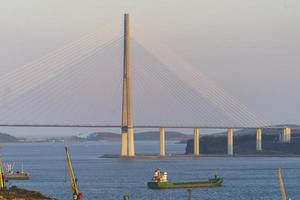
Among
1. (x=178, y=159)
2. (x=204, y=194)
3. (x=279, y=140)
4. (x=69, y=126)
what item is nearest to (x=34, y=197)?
(x=204, y=194)

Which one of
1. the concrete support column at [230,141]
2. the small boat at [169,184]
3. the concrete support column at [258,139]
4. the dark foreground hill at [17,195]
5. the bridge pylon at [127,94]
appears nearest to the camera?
the dark foreground hill at [17,195]

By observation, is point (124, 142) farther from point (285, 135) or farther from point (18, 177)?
point (285, 135)

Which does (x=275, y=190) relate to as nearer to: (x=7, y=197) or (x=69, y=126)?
(x=7, y=197)

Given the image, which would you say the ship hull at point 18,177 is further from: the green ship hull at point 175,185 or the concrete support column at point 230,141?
the concrete support column at point 230,141

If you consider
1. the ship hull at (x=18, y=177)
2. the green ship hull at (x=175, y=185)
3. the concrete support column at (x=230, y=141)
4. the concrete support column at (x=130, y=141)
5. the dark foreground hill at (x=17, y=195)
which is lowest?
the dark foreground hill at (x=17, y=195)

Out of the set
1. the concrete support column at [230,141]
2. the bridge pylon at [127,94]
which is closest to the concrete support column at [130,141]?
the bridge pylon at [127,94]

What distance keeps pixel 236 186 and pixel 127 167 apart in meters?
33.0

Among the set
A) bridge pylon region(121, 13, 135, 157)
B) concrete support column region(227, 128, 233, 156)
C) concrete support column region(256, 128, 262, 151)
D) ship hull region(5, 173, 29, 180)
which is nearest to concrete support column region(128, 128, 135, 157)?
bridge pylon region(121, 13, 135, 157)

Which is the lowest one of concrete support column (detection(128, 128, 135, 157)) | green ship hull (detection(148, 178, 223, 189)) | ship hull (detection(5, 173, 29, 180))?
green ship hull (detection(148, 178, 223, 189))

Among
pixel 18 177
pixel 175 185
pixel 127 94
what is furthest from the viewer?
pixel 127 94

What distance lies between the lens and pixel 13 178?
96875 mm

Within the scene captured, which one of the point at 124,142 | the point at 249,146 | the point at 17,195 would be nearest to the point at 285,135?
the point at 249,146

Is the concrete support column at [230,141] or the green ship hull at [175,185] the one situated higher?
the concrete support column at [230,141]

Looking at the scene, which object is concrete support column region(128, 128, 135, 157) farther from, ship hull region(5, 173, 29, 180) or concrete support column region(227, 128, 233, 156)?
ship hull region(5, 173, 29, 180)
